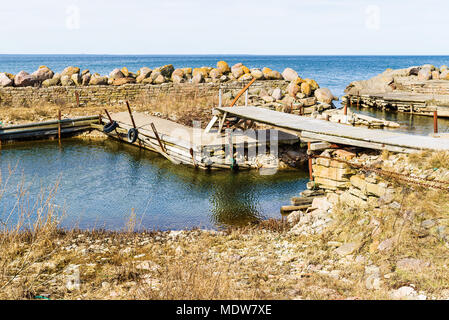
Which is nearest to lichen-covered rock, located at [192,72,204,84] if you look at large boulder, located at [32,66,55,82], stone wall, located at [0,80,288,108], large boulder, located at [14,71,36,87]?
stone wall, located at [0,80,288,108]

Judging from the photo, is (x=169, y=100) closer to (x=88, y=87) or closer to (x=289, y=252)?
(x=88, y=87)

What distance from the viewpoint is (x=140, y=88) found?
→ 27.0m

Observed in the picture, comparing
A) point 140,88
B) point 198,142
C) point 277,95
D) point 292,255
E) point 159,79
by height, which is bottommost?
point 292,255

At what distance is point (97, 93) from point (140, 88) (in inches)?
103

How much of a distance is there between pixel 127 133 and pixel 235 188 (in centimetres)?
784

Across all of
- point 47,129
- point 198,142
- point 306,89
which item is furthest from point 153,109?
point 306,89

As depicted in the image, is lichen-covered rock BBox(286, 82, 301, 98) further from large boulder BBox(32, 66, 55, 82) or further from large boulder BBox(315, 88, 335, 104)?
large boulder BBox(32, 66, 55, 82)

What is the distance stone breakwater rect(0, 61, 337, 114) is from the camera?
24.9 metres

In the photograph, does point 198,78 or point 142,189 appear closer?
point 142,189

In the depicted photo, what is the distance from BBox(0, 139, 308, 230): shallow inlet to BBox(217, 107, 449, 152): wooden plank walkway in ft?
7.02

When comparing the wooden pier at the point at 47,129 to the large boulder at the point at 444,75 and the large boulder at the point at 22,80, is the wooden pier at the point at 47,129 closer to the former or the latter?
the large boulder at the point at 22,80

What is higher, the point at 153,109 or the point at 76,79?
the point at 76,79

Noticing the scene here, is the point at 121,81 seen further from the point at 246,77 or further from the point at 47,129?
the point at 246,77
